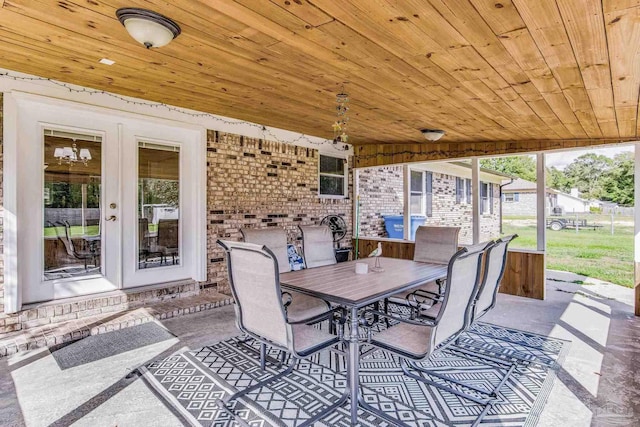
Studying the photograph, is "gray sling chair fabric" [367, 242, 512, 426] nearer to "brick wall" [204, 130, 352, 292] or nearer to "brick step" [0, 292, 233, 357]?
"brick step" [0, 292, 233, 357]

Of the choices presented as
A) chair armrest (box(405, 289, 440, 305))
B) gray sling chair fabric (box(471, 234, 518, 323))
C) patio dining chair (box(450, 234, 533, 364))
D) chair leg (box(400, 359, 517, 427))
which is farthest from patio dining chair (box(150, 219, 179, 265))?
gray sling chair fabric (box(471, 234, 518, 323))

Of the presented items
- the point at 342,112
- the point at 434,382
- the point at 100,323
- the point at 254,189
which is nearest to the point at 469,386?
the point at 434,382

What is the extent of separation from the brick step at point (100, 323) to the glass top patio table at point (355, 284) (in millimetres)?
1739

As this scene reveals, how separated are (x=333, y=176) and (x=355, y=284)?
428cm

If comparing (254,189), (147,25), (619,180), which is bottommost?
(254,189)

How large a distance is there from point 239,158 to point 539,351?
14.1 feet

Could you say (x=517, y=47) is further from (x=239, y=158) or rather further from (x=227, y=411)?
(x=239, y=158)

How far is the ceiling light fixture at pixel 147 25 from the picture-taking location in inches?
81.2

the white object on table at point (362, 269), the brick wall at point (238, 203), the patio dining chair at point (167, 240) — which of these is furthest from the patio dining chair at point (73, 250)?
the white object on table at point (362, 269)

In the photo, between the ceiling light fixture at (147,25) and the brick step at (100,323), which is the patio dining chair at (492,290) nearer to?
the ceiling light fixture at (147,25)

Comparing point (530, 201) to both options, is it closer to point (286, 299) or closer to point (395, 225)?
point (395, 225)

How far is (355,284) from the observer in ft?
9.29

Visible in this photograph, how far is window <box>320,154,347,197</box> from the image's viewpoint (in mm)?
6699

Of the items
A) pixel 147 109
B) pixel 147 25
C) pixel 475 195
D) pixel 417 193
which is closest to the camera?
pixel 147 25
